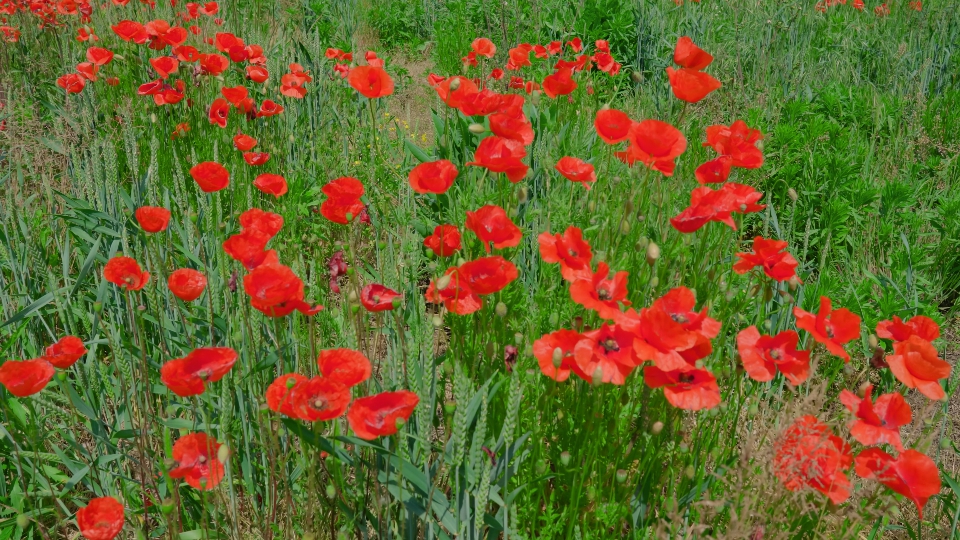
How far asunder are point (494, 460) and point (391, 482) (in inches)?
9.0

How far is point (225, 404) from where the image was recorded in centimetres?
116

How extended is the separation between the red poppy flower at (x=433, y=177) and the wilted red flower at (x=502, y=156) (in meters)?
0.08

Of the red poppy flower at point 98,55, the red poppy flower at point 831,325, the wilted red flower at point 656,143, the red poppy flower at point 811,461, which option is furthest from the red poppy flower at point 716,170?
the red poppy flower at point 98,55

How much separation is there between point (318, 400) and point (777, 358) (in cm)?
88

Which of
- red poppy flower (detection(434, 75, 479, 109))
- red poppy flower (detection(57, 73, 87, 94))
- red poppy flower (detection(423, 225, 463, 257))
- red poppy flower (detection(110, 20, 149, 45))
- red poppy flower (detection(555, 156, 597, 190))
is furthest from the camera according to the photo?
red poppy flower (detection(110, 20, 149, 45))

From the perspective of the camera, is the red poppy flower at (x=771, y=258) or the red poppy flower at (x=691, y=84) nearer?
the red poppy flower at (x=771, y=258)

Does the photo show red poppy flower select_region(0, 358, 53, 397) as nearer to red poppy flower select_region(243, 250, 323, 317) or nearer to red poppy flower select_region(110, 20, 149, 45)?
red poppy flower select_region(243, 250, 323, 317)

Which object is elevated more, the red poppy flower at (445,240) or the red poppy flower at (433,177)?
the red poppy flower at (433,177)

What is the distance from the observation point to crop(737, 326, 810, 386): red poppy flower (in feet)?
4.28

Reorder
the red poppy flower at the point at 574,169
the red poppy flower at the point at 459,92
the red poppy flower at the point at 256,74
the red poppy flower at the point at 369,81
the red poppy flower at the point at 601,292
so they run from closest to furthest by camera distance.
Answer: the red poppy flower at the point at 601,292, the red poppy flower at the point at 574,169, the red poppy flower at the point at 459,92, the red poppy flower at the point at 369,81, the red poppy flower at the point at 256,74

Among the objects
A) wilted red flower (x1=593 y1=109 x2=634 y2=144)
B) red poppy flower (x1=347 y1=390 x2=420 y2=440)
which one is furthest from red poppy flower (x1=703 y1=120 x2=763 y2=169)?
red poppy flower (x1=347 y1=390 x2=420 y2=440)

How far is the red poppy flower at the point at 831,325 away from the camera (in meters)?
1.31

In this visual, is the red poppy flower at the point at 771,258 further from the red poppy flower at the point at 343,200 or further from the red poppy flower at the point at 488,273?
the red poppy flower at the point at 343,200

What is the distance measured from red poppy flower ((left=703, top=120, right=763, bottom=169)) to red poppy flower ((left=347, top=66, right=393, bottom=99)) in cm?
100
